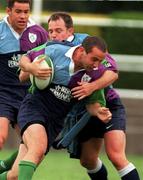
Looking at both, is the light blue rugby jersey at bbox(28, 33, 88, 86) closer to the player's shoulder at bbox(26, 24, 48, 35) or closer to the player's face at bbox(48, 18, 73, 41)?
the player's face at bbox(48, 18, 73, 41)

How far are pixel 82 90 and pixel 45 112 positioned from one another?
16.7 inches

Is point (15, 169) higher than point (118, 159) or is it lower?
lower

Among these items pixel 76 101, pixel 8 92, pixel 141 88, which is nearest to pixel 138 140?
pixel 141 88

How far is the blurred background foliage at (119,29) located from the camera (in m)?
15.6

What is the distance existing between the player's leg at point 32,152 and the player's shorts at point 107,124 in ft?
3.24

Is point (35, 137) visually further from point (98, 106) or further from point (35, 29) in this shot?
point (35, 29)

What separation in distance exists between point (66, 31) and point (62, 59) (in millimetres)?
933

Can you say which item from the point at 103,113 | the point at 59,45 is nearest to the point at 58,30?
the point at 59,45

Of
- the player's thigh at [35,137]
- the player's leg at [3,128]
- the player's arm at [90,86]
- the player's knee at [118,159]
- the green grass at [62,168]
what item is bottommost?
the green grass at [62,168]

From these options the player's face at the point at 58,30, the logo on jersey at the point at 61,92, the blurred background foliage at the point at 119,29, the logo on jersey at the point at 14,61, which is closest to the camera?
the logo on jersey at the point at 61,92

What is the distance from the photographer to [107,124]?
9797mm

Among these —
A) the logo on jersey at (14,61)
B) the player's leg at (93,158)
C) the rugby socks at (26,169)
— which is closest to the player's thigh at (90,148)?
the player's leg at (93,158)

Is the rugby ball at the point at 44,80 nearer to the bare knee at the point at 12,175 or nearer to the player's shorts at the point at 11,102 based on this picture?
the bare knee at the point at 12,175

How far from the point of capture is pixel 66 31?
995 cm
